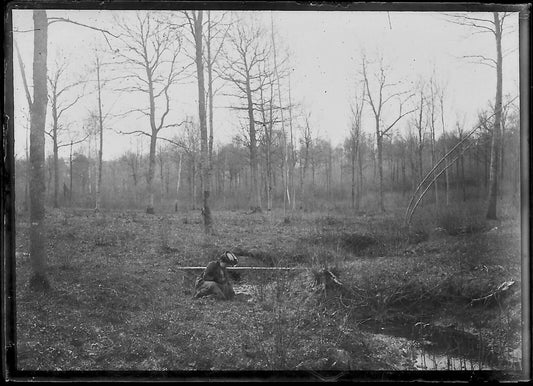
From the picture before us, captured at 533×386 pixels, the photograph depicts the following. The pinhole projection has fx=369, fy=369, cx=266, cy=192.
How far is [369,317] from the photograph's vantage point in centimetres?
520

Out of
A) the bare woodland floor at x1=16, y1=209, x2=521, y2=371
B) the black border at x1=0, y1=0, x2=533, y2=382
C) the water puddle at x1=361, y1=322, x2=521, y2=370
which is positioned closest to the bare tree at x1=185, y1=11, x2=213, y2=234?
the bare woodland floor at x1=16, y1=209, x2=521, y2=371

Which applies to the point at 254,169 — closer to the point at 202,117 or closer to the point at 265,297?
the point at 202,117

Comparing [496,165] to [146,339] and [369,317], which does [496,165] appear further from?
[146,339]

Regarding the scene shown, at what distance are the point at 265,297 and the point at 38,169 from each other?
10.0ft

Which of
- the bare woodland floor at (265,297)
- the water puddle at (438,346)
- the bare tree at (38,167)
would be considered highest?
the bare tree at (38,167)

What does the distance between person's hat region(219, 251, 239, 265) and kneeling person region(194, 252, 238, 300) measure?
9 centimetres

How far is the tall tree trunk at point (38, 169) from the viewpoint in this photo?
372 centimetres

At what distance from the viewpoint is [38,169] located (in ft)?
13.6

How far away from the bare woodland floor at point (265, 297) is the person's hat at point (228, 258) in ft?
0.67

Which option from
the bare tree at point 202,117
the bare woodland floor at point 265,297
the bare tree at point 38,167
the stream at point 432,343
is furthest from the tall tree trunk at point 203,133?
the stream at point 432,343

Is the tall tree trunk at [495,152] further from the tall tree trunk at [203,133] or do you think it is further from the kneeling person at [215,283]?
the kneeling person at [215,283]

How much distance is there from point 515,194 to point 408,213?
285 centimetres

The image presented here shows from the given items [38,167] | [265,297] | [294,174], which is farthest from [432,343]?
[294,174]

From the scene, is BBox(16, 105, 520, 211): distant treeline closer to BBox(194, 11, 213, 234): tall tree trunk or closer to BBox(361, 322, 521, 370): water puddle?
BBox(194, 11, 213, 234): tall tree trunk
